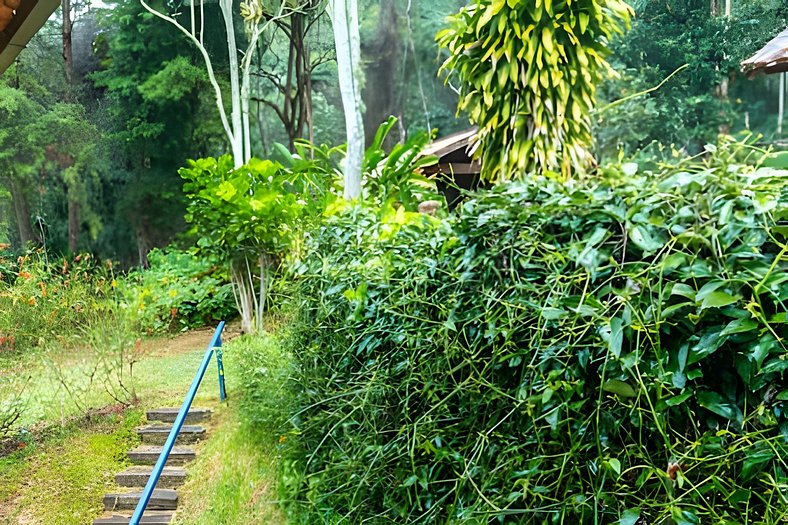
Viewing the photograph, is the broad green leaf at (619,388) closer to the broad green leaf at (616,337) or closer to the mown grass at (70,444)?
the broad green leaf at (616,337)

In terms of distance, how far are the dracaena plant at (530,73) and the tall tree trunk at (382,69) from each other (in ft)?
14.0

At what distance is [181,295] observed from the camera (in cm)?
595

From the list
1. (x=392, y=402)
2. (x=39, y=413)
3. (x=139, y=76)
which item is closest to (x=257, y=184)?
(x=39, y=413)

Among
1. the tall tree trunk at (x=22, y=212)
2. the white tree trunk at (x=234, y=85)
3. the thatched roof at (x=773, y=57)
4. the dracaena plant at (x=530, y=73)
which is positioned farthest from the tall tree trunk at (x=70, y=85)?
the thatched roof at (x=773, y=57)

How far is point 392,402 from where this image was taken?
62.3 inches

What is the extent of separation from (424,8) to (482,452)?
7.13m

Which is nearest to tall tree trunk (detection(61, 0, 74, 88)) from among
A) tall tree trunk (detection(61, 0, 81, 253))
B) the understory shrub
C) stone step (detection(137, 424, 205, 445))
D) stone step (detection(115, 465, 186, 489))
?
tall tree trunk (detection(61, 0, 81, 253))

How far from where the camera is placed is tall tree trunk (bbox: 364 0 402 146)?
7.48 metres

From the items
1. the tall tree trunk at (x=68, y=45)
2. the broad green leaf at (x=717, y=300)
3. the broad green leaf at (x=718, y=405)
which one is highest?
the tall tree trunk at (x=68, y=45)

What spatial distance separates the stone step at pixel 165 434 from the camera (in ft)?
12.6

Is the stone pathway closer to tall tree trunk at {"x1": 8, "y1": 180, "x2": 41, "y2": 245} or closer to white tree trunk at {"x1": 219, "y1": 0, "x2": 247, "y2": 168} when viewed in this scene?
tall tree trunk at {"x1": 8, "y1": 180, "x2": 41, "y2": 245}

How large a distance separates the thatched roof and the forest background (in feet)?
1.76

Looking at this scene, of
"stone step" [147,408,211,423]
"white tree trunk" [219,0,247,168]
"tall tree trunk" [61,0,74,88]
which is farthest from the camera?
"white tree trunk" [219,0,247,168]

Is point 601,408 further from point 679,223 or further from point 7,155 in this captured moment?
point 7,155
